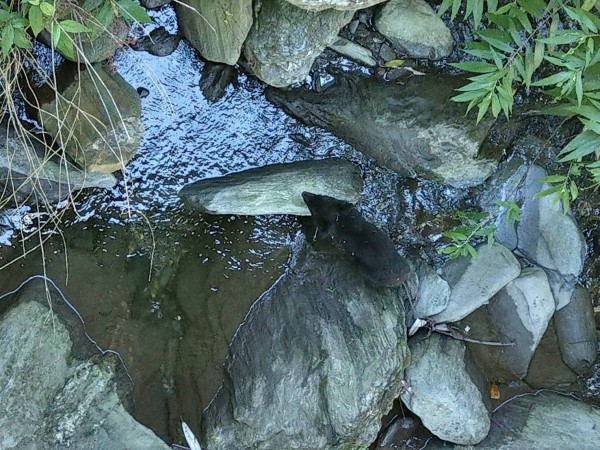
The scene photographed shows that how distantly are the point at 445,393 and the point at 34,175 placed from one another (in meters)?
2.86

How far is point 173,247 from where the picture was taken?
3855 mm

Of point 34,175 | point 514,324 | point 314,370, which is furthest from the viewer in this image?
point 514,324

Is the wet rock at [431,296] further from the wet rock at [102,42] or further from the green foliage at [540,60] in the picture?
the wet rock at [102,42]

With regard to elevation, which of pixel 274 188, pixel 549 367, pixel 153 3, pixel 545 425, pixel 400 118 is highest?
pixel 153 3

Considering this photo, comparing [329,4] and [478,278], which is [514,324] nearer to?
[478,278]

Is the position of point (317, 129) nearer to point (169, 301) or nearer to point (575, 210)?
point (169, 301)

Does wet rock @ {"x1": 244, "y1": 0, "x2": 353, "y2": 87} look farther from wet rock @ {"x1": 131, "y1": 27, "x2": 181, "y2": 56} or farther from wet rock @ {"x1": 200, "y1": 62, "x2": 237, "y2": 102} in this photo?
wet rock @ {"x1": 131, "y1": 27, "x2": 181, "y2": 56}

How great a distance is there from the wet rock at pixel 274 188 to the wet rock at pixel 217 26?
29.2 inches

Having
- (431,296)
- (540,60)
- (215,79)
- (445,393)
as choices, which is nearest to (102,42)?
(215,79)

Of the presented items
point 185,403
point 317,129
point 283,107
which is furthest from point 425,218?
point 185,403

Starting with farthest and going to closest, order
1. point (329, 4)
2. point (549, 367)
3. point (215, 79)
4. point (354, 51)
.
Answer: point (549, 367) < point (354, 51) < point (215, 79) < point (329, 4)

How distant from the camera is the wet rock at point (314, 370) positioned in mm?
3572

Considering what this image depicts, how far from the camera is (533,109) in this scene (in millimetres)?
3926

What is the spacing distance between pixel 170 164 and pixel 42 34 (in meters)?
1.04
